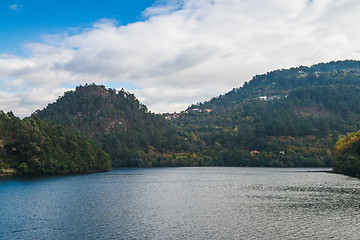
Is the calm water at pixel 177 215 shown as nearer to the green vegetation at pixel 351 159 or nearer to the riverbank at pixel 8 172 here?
the riverbank at pixel 8 172

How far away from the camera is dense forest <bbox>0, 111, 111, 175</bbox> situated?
399ft

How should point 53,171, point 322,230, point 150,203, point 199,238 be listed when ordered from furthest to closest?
point 53,171 < point 150,203 < point 322,230 < point 199,238

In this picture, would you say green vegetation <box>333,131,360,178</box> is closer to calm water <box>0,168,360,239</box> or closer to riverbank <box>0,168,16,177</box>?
calm water <box>0,168,360,239</box>

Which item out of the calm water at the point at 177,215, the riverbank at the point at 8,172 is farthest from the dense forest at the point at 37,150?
the calm water at the point at 177,215

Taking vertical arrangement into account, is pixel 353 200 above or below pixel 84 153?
below

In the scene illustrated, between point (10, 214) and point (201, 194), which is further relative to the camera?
point (201, 194)

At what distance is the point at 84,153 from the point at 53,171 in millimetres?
28294

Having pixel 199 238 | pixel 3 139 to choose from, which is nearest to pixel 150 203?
pixel 199 238

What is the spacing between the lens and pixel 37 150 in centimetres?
12306

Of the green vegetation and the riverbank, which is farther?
the green vegetation

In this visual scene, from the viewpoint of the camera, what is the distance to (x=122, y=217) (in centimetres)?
5353

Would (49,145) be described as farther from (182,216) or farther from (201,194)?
(182,216)

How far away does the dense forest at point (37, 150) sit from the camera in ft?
399

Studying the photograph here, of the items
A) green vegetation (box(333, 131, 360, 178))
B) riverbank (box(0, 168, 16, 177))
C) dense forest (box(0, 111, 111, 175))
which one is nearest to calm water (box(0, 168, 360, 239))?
riverbank (box(0, 168, 16, 177))
